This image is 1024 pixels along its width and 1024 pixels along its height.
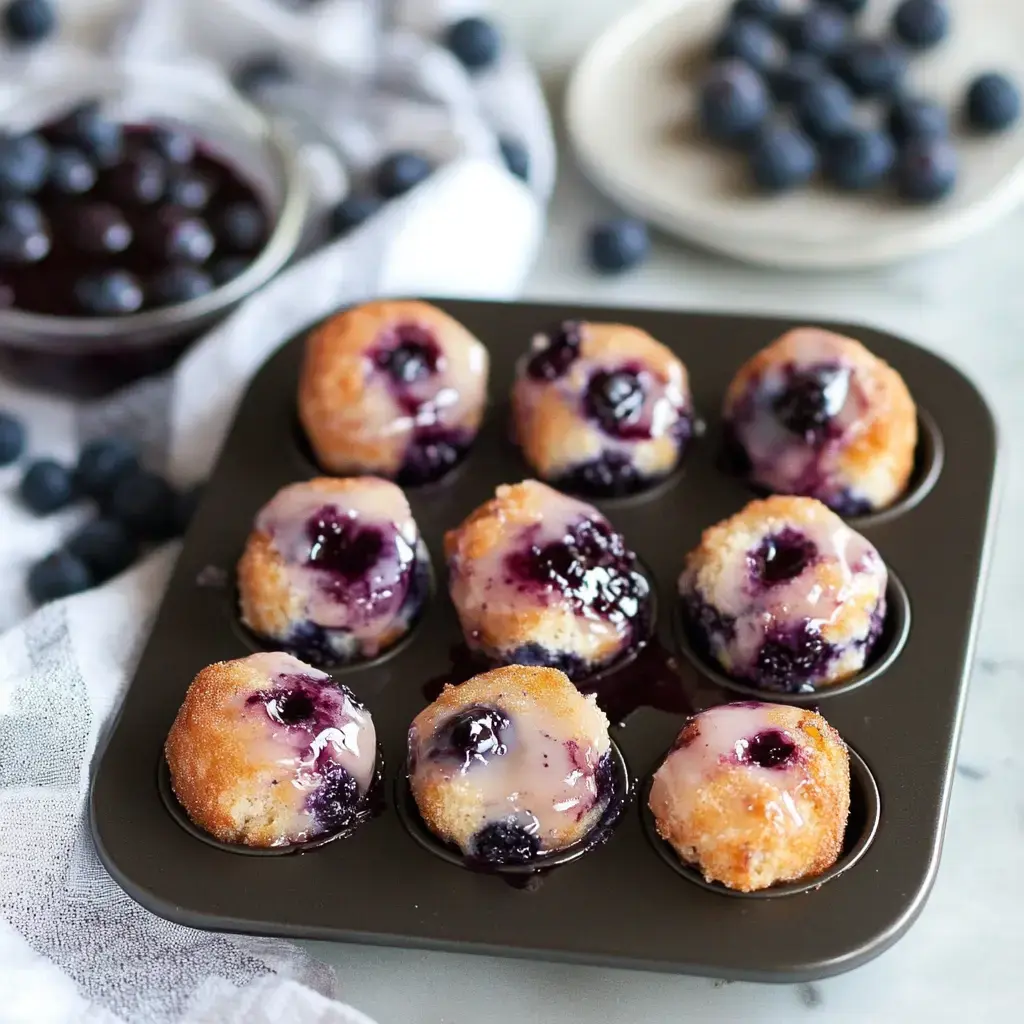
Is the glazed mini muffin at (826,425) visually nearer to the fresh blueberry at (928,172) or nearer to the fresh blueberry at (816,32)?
the fresh blueberry at (928,172)

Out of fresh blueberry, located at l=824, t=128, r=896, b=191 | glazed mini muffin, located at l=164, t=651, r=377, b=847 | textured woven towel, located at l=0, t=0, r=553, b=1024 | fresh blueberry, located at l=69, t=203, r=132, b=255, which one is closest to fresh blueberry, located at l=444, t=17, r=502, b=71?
textured woven towel, located at l=0, t=0, r=553, b=1024

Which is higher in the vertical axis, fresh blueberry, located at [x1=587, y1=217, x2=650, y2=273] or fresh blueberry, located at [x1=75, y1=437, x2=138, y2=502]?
fresh blueberry, located at [x1=587, y1=217, x2=650, y2=273]

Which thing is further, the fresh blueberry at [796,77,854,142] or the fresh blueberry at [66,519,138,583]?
the fresh blueberry at [796,77,854,142]

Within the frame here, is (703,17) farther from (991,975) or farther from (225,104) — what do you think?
(991,975)

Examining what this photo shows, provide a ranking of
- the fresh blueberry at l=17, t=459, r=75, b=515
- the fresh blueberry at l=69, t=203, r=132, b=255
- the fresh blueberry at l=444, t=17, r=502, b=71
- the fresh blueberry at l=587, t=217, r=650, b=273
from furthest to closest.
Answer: the fresh blueberry at l=444, t=17, r=502, b=71 → the fresh blueberry at l=587, t=217, r=650, b=273 → the fresh blueberry at l=69, t=203, r=132, b=255 → the fresh blueberry at l=17, t=459, r=75, b=515

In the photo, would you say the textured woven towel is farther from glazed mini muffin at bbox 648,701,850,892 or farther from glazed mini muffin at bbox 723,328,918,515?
glazed mini muffin at bbox 723,328,918,515

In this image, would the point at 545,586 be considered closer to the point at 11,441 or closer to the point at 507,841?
the point at 507,841

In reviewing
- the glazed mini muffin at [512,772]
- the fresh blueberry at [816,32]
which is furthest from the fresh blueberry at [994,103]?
the glazed mini muffin at [512,772]
